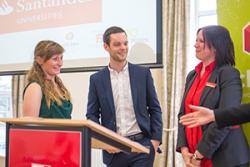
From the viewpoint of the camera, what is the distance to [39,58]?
7.31 feet

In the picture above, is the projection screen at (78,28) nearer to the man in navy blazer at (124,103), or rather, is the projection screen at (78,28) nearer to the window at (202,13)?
the window at (202,13)

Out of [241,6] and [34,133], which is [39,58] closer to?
[34,133]

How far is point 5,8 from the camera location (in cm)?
455

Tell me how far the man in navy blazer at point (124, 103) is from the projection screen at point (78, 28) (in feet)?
2.88

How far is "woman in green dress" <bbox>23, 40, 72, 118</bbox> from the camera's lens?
2.01 metres

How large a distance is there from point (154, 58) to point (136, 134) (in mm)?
1115

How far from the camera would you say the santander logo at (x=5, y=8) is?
4.50 meters

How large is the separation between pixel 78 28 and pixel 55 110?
6.36 ft

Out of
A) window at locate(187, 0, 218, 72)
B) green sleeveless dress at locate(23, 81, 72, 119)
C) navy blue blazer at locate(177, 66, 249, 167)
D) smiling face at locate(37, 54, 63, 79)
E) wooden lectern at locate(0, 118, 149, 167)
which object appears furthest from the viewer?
window at locate(187, 0, 218, 72)

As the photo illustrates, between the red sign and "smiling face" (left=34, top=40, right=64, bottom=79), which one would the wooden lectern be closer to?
the red sign

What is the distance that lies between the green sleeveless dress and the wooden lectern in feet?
1.72

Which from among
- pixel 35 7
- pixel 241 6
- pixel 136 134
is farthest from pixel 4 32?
pixel 241 6

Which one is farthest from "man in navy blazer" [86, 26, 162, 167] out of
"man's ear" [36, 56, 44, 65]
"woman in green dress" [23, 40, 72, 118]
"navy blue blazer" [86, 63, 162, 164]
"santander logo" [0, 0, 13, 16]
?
"santander logo" [0, 0, 13, 16]

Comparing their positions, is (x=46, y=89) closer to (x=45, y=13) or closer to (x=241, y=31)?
(x=241, y=31)
